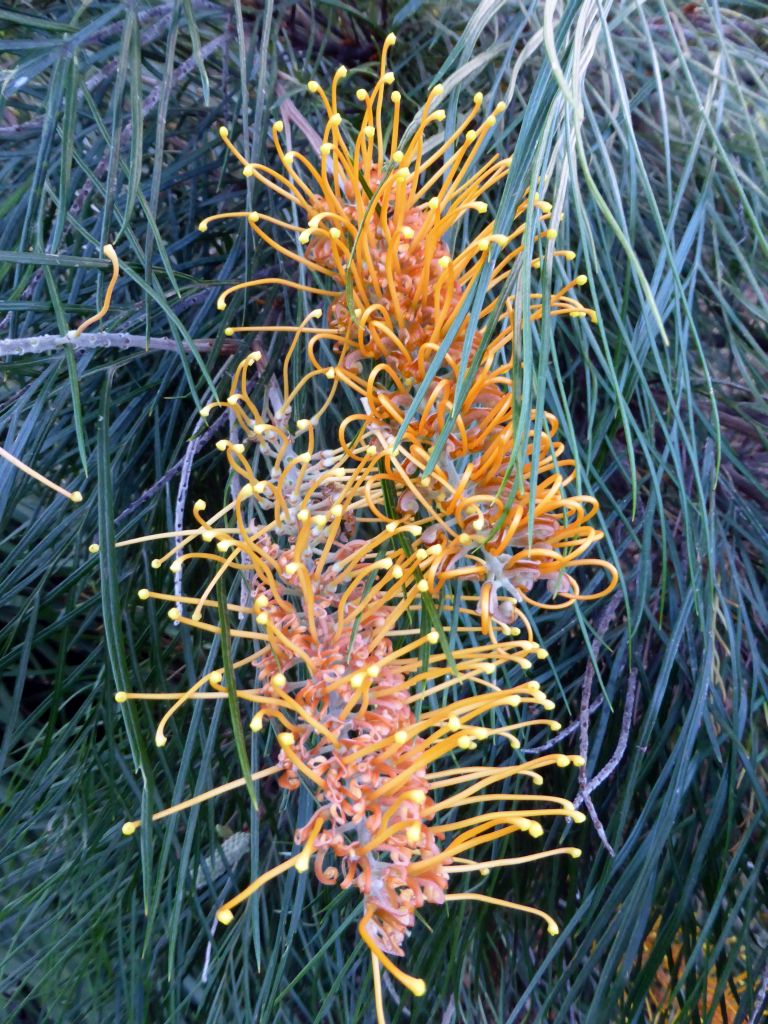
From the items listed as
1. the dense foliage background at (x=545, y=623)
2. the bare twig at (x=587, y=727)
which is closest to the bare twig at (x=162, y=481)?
the dense foliage background at (x=545, y=623)

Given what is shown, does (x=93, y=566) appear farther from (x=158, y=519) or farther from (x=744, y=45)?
(x=744, y=45)

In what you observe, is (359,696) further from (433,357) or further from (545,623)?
(545,623)

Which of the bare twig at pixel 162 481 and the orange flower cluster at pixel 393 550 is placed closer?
the orange flower cluster at pixel 393 550

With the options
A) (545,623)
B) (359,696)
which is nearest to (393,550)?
(359,696)

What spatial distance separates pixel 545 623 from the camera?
40 cm

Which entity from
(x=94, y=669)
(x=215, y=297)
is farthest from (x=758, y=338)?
(x=94, y=669)

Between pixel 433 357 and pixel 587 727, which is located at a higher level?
pixel 433 357

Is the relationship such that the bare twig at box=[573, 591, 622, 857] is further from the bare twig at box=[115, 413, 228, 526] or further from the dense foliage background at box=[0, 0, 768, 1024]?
the bare twig at box=[115, 413, 228, 526]

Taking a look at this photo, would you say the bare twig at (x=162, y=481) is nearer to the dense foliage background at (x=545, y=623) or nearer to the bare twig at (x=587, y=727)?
the dense foliage background at (x=545, y=623)

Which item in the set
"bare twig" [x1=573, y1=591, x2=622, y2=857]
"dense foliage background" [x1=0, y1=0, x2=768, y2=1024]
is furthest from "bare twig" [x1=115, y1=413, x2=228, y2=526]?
"bare twig" [x1=573, y1=591, x2=622, y2=857]

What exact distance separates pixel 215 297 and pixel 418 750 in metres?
0.21

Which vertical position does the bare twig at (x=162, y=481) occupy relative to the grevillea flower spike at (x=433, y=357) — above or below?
below

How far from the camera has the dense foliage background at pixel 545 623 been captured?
32 centimetres

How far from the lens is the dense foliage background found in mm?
321
